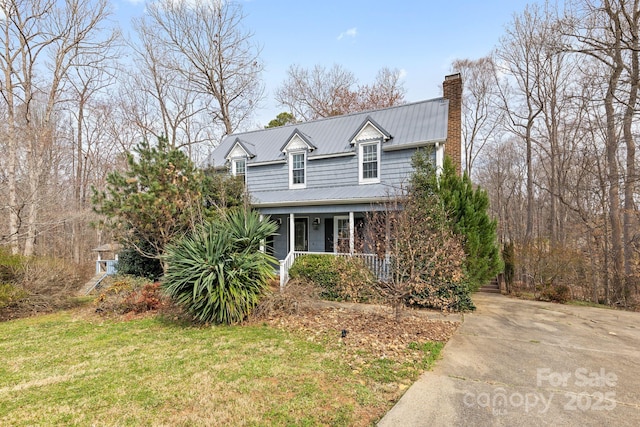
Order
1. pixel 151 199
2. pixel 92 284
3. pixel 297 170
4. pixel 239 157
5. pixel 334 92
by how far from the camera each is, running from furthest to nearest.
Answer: pixel 334 92
pixel 239 157
pixel 297 170
pixel 92 284
pixel 151 199

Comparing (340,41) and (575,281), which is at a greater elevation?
(340,41)

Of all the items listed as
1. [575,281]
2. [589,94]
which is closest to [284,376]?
[575,281]

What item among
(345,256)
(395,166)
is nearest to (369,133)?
(395,166)

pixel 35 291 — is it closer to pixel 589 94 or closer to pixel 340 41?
pixel 340 41

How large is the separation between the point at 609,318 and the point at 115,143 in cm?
2808

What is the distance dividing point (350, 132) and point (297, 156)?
2.66m

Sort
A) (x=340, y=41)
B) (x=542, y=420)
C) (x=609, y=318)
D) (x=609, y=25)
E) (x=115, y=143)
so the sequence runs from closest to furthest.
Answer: (x=542, y=420)
(x=609, y=318)
(x=609, y=25)
(x=340, y=41)
(x=115, y=143)

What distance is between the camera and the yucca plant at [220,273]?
7078mm

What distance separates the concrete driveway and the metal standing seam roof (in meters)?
7.38

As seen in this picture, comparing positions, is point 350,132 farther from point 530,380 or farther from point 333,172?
point 530,380

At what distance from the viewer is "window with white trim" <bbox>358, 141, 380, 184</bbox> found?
42.5ft

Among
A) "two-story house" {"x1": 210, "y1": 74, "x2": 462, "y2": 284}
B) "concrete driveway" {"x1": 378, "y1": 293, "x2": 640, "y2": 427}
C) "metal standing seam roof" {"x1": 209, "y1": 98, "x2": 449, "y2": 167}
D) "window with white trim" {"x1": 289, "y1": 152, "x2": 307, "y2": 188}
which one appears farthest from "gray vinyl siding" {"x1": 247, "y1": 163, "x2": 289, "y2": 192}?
"concrete driveway" {"x1": 378, "y1": 293, "x2": 640, "y2": 427}

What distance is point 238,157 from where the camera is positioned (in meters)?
16.0

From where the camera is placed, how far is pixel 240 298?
7.23 metres
